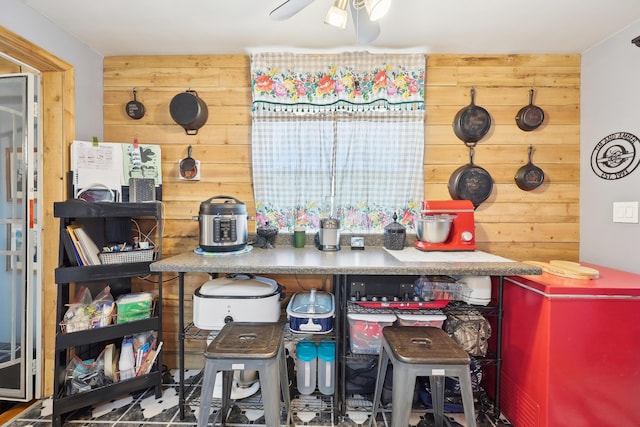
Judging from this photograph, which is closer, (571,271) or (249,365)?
(249,365)

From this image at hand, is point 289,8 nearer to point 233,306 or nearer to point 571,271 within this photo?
point 233,306

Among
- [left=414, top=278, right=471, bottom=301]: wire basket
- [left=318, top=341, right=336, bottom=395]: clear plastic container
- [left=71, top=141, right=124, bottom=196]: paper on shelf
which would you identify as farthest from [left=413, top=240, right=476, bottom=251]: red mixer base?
[left=71, top=141, right=124, bottom=196]: paper on shelf

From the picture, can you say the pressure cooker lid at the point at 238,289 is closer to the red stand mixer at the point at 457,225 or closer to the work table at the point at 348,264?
the work table at the point at 348,264

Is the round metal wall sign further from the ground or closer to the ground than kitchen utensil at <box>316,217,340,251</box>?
further from the ground

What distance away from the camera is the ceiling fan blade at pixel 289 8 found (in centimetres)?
120

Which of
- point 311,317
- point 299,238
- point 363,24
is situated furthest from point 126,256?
point 363,24

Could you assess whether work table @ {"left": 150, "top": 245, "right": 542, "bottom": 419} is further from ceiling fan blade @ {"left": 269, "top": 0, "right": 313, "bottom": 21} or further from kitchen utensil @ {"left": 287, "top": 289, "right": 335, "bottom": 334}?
ceiling fan blade @ {"left": 269, "top": 0, "right": 313, "bottom": 21}

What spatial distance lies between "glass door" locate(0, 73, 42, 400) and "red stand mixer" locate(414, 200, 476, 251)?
2470 mm

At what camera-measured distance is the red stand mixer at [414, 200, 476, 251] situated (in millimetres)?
1779

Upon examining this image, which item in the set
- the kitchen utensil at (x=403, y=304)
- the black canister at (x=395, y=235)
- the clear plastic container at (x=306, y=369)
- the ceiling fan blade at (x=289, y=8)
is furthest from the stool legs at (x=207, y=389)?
the ceiling fan blade at (x=289, y=8)

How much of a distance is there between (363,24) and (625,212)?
1893 mm

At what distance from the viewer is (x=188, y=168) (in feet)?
6.64

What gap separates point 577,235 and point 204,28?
289 cm

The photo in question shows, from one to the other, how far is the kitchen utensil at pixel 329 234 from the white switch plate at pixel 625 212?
1.72 metres
